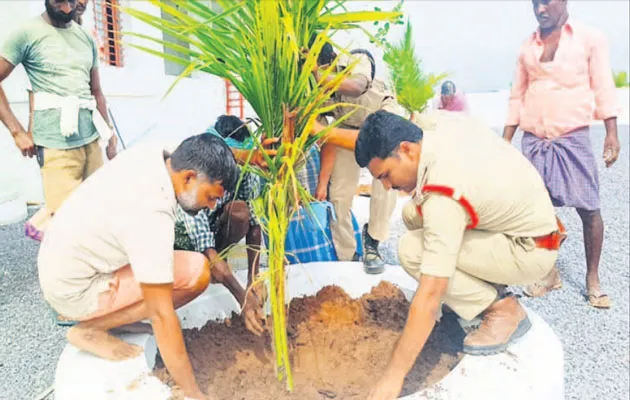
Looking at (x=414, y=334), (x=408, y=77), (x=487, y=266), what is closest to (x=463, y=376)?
(x=414, y=334)

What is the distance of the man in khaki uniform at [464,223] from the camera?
1.37 meters

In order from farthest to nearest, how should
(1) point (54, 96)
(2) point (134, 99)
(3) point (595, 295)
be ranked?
(2) point (134, 99)
(3) point (595, 295)
(1) point (54, 96)

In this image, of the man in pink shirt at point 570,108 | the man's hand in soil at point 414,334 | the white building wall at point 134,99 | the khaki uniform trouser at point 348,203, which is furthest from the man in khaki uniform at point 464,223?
the white building wall at point 134,99

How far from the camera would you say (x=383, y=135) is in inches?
57.6

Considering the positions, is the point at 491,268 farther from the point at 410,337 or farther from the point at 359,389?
the point at 359,389

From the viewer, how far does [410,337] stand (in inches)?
53.5

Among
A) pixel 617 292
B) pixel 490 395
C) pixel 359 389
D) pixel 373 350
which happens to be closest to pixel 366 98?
pixel 373 350

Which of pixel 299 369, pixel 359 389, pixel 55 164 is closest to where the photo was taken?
pixel 359 389

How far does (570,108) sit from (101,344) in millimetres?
2538

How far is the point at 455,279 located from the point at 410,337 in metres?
0.35

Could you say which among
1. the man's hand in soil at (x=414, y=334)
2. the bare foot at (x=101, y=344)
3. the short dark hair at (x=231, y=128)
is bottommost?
the bare foot at (x=101, y=344)

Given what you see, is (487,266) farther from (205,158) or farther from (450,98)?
(450,98)

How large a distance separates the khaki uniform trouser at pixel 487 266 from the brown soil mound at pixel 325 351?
0.72 ft

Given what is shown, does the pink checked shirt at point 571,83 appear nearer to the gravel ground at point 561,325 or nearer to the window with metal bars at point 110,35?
the gravel ground at point 561,325
